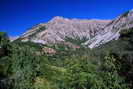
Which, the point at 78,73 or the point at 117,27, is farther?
the point at 117,27

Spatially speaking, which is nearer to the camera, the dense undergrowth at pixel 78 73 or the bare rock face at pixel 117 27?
the dense undergrowth at pixel 78 73

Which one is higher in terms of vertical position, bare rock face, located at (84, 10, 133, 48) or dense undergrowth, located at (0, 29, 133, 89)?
bare rock face, located at (84, 10, 133, 48)

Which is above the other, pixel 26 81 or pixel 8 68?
pixel 8 68

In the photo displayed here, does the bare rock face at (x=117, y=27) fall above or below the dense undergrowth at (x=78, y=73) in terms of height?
above

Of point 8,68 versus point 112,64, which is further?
point 8,68

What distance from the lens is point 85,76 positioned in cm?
2522

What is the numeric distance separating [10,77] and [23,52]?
8.98 metres

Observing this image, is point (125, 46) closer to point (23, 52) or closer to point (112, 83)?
point (112, 83)

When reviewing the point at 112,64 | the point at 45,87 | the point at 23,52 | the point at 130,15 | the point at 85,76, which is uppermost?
the point at 130,15

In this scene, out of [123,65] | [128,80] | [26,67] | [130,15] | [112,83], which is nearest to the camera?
[112,83]

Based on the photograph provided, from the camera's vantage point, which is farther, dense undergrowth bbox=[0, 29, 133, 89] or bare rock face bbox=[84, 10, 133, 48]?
bare rock face bbox=[84, 10, 133, 48]

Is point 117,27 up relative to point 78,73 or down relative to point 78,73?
up

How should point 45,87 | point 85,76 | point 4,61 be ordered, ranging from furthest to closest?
1. point 45,87
2. point 4,61
3. point 85,76

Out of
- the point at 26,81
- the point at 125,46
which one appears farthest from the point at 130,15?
the point at 26,81
